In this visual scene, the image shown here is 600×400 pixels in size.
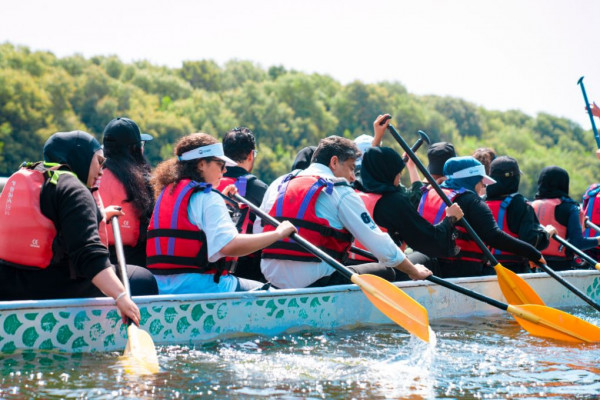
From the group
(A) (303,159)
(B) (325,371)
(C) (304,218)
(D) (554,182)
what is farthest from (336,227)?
(D) (554,182)

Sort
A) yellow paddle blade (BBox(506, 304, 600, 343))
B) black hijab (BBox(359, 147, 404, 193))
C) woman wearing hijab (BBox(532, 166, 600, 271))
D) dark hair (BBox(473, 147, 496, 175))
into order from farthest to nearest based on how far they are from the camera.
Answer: dark hair (BBox(473, 147, 496, 175))
woman wearing hijab (BBox(532, 166, 600, 271))
black hijab (BBox(359, 147, 404, 193))
yellow paddle blade (BBox(506, 304, 600, 343))

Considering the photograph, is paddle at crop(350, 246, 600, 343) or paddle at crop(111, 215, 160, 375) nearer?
paddle at crop(111, 215, 160, 375)

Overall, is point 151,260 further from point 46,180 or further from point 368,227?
point 368,227

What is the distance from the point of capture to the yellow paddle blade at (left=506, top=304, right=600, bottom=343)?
5.86 metres

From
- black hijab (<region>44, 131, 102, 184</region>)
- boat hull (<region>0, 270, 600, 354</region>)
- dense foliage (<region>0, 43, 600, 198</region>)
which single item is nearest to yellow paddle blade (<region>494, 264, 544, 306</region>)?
boat hull (<region>0, 270, 600, 354</region>)

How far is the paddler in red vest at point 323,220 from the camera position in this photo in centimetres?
538

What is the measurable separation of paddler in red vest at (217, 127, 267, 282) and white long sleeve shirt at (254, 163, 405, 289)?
27.1 inches

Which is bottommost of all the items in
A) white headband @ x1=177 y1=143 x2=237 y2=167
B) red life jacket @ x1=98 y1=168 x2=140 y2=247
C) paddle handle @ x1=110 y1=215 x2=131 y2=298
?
paddle handle @ x1=110 y1=215 x2=131 y2=298

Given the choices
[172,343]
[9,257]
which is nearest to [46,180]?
[9,257]

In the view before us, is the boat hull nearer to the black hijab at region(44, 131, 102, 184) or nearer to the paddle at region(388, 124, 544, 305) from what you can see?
the paddle at region(388, 124, 544, 305)

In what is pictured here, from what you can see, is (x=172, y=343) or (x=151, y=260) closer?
(x=172, y=343)

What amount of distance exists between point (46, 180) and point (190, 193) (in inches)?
38.4

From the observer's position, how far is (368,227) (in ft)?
17.6

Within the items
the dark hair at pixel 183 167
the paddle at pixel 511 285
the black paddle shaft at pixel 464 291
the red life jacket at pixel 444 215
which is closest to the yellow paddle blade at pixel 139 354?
the dark hair at pixel 183 167
